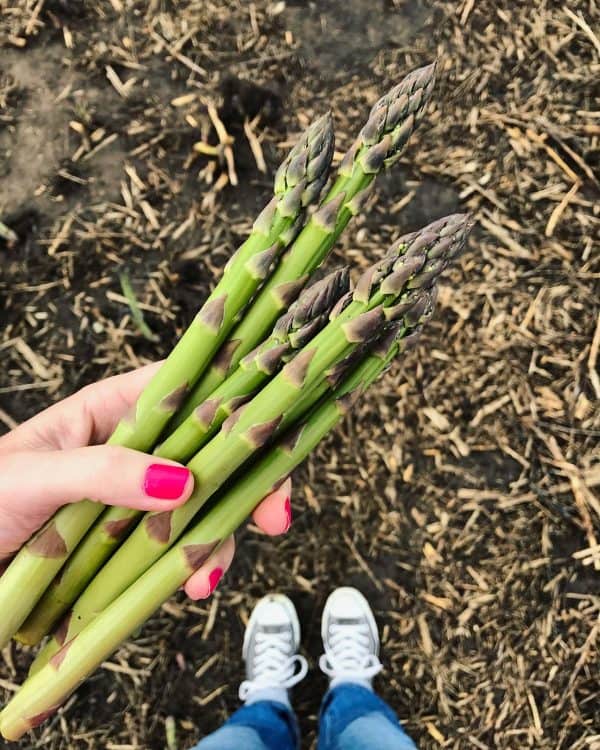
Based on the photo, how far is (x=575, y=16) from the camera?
353cm

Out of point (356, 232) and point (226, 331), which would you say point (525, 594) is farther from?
point (226, 331)

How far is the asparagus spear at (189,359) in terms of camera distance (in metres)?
1.73

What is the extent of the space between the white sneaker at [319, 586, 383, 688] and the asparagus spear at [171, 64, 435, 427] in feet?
5.64

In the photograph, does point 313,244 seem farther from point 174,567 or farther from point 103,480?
point 174,567

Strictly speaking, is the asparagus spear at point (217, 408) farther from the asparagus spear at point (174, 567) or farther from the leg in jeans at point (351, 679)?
the leg in jeans at point (351, 679)

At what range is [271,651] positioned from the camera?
3.10 meters

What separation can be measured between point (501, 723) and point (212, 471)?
2.34 metres

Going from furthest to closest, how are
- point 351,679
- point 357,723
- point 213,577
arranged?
1. point 351,679
2. point 357,723
3. point 213,577

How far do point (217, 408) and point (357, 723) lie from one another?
178cm

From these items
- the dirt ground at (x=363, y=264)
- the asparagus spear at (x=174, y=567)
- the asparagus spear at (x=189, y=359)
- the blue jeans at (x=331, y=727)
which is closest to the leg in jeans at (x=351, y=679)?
the blue jeans at (x=331, y=727)

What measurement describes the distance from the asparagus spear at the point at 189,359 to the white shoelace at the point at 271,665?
4.91 ft

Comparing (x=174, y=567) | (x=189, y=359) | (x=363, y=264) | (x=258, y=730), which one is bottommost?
(x=258, y=730)

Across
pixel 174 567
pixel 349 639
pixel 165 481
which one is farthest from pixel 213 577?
pixel 349 639

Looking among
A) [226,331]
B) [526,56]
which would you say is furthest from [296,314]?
[526,56]
